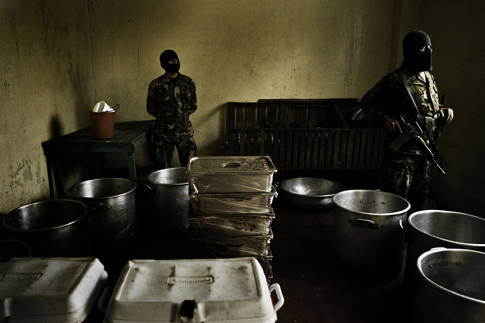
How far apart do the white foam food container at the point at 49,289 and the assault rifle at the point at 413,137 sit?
2501 millimetres

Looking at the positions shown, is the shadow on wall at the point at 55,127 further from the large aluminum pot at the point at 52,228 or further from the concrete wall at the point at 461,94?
the concrete wall at the point at 461,94

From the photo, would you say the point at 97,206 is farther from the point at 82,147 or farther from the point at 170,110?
the point at 170,110

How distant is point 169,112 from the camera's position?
162 inches

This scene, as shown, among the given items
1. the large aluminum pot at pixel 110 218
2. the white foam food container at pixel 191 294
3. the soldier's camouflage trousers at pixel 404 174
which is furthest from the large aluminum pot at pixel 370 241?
the large aluminum pot at pixel 110 218

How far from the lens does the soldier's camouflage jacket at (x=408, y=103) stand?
2.78m

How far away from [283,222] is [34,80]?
2933 millimetres

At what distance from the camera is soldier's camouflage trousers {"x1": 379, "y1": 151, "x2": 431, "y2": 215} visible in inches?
112

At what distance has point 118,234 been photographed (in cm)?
283

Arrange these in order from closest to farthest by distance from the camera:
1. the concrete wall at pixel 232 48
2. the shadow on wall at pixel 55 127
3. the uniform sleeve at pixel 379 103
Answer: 1. the uniform sleeve at pixel 379 103
2. the shadow on wall at pixel 55 127
3. the concrete wall at pixel 232 48

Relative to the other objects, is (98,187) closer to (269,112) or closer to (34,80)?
(34,80)

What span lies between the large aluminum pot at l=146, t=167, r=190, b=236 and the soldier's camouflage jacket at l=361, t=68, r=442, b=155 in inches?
76.2

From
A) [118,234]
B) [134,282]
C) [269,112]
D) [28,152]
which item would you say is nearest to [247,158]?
[134,282]

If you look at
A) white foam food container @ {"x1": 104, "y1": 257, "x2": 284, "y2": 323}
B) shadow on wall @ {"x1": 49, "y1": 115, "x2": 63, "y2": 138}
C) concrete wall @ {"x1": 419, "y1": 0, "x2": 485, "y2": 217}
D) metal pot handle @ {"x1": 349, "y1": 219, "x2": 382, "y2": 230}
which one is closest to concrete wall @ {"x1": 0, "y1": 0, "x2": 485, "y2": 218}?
concrete wall @ {"x1": 419, "y1": 0, "x2": 485, "y2": 217}

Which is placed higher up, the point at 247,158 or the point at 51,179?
the point at 247,158
